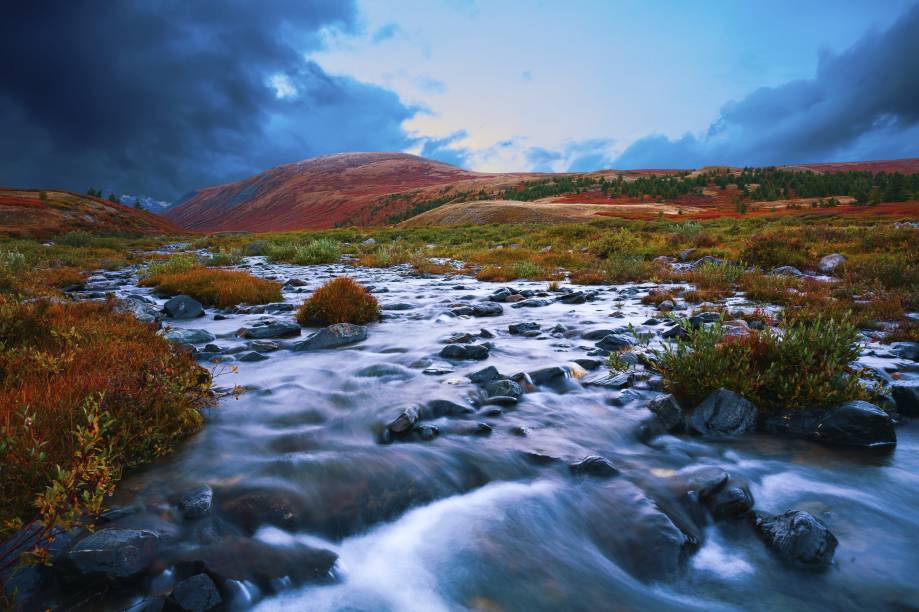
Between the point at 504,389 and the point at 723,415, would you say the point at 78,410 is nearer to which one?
the point at 504,389

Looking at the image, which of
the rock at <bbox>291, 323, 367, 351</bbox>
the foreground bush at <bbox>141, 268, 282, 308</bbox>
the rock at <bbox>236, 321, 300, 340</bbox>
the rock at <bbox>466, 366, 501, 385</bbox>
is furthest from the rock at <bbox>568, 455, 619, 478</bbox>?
the foreground bush at <bbox>141, 268, 282, 308</bbox>

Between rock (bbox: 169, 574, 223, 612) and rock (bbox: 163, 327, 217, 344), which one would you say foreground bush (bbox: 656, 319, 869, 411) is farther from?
rock (bbox: 163, 327, 217, 344)

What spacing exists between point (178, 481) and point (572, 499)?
8.54 ft

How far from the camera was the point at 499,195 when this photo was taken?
78.9 metres

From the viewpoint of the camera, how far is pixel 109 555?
2244mm

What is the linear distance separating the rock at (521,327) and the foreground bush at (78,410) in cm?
453

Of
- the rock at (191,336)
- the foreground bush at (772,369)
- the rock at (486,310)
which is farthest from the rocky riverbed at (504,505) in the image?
the rock at (486,310)

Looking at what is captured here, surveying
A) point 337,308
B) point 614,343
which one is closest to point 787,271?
point 614,343

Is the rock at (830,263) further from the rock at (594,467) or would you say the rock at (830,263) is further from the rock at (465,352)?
the rock at (594,467)

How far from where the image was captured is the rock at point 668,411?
4.15 metres

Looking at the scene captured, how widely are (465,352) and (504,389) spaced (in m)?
1.45

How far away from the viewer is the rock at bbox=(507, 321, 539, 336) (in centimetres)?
768

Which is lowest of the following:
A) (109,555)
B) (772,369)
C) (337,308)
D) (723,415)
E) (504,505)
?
(504,505)

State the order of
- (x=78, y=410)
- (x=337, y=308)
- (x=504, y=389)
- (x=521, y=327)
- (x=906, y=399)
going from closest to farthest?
(x=78, y=410)
(x=906, y=399)
(x=504, y=389)
(x=521, y=327)
(x=337, y=308)
